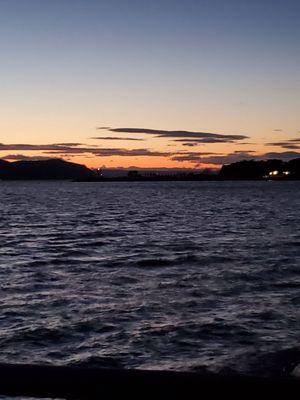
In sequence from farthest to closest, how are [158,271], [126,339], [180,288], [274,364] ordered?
[158,271] → [180,288] → [126,339] → [274,364]

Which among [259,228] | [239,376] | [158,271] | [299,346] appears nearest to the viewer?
[239,376]

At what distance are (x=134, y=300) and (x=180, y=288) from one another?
3.02 meters

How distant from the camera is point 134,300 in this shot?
19.2m

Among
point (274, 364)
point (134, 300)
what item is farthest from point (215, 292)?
point (274, 364)

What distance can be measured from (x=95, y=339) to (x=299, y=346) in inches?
224

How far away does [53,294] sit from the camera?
20156 millimetres

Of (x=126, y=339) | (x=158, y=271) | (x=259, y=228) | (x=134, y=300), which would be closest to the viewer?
(x=126, y=339)

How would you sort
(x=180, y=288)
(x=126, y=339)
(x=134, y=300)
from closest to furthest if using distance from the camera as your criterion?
(x=126, y=339), (x=134, y=300), (x=180, y=288)

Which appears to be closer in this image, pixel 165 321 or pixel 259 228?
pixel 165 321

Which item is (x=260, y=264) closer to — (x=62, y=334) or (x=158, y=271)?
(x=158, y=271)

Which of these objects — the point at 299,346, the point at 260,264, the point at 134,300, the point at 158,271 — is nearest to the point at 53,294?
the point at 134,300

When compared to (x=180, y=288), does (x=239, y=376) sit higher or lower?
higher

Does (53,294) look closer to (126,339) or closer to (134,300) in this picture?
(134,300)

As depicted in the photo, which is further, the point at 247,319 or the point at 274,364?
the point at 247,319
